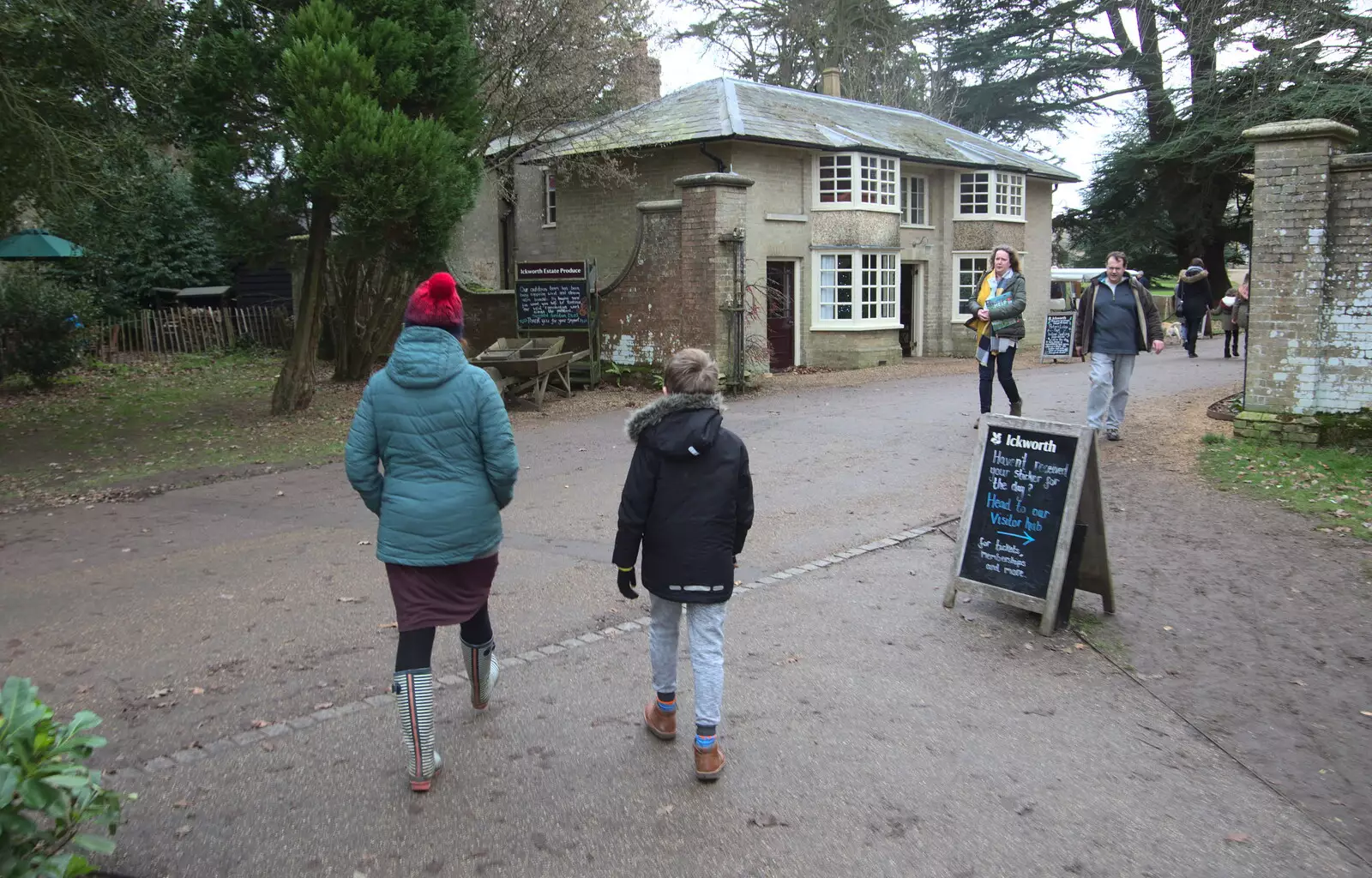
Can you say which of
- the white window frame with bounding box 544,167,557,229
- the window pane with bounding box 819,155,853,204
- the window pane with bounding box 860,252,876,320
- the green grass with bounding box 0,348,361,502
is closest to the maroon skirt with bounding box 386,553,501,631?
the green grass with bounding box 0,348,361,502

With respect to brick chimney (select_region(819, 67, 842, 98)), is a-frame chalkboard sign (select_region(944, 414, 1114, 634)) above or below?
below

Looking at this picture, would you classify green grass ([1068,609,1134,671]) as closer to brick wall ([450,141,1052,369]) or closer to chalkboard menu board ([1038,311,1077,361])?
brick wall ([450,141,1052,369])

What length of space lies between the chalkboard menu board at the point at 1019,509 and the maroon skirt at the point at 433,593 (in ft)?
10.0

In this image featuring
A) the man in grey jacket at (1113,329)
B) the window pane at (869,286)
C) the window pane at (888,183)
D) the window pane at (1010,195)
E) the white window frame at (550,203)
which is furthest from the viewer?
the window pane at (1010,195)

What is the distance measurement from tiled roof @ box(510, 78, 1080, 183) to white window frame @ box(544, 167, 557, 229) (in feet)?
8.46

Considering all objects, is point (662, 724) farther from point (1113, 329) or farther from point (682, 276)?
point (682, 276)

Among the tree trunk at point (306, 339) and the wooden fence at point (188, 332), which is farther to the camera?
the wooden fence at point (188, 332)

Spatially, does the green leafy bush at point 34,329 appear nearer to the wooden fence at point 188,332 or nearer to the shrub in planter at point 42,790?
the wooden fence at point 188,332

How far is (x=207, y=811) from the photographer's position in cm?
364

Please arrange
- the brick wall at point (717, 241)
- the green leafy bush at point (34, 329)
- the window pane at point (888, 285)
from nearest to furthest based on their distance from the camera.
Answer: the brick wall at point (717, 241) < the green leafy bush at point (34, 329) < the window pane at point (888, 285)

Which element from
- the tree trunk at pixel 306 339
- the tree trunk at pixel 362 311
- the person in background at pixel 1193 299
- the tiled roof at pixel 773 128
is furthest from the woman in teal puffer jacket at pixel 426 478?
the person in background at pixel 1193 299

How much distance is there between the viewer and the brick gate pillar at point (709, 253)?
1522 cm

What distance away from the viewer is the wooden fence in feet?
73.1

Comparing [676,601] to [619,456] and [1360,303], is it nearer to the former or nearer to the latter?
[619,456]
